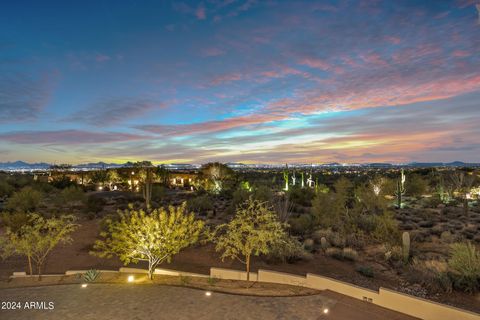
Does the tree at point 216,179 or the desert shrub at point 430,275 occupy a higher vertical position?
the tree at point 216,179

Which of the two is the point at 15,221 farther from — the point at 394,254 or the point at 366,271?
the point at 394,254

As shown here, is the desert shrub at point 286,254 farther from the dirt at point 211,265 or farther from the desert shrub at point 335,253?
the desert shrub at point 335,253

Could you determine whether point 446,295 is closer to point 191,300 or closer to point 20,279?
point 191,300

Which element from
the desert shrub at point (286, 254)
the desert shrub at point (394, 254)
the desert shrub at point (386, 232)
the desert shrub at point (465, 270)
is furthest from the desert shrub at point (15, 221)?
the desert shrub at point (465, 270)

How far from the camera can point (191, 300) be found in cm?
1048

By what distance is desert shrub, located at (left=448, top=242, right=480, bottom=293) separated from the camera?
35.3 ft

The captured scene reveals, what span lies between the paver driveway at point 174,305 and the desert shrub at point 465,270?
11.6ft

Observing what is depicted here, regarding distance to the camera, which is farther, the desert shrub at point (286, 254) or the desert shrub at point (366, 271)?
the desert shrub at point (286, 254)

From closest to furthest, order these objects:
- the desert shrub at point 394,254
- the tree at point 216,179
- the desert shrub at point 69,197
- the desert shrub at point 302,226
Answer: the desert shrub at point 394,254, the desert shrub at point 302,226, the desert shrub at point 69,197, the tree at point 216,179

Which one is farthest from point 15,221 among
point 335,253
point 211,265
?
point 335,253

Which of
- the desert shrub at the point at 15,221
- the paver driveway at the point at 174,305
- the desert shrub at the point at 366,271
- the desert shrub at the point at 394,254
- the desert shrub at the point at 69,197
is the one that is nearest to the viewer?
the paver driveway at the point at 174,305

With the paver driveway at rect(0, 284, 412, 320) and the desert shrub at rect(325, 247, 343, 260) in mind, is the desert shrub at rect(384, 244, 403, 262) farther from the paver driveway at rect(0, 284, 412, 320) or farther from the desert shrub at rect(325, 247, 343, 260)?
the paver driveway at rect(0, 284, 412, 320)

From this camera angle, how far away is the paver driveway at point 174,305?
9.21 m

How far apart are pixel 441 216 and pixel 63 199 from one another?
38939 mm
